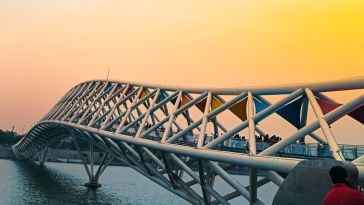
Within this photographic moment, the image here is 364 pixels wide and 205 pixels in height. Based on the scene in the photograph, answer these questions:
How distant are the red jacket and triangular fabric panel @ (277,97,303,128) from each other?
15257mm

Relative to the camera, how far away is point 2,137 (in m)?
167

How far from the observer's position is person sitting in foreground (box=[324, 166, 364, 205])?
4.51 meters

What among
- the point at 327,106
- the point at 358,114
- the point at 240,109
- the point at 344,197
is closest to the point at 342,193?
the point at 344,197

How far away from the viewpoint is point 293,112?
2009 cm

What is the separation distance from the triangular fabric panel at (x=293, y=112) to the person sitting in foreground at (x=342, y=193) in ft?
49.3

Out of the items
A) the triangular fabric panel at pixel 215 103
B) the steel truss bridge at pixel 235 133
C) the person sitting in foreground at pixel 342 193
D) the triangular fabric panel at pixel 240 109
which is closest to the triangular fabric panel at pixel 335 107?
the steel truss bridge at pixel 235 133

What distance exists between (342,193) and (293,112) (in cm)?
1594

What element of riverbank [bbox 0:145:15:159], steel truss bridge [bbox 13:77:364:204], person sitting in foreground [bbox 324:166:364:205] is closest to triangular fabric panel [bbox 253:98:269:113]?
steel truss bridge [bbox 13:77:364:204]

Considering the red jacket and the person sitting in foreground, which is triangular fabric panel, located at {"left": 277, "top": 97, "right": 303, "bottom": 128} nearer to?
the person sitting in foreground

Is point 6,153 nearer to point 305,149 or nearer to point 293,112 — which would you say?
point 293,112

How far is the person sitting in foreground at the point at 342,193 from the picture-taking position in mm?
4508

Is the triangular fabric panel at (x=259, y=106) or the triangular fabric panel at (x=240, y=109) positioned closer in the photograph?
the triangular fabric panel at (x=259, y=106)

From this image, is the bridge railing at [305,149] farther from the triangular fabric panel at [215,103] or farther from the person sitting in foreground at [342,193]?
the person sitting in foreground at [342,193]

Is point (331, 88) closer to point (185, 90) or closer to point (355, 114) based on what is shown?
point (355, 114)
